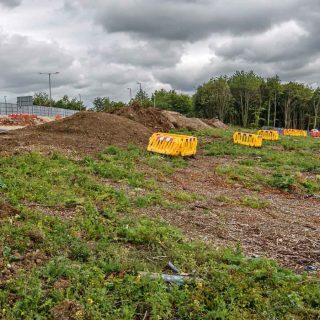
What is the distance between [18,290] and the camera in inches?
166

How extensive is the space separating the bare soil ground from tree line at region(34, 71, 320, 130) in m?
61.8

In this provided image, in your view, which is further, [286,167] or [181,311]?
[286,167]

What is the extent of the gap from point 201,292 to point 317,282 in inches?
57.1

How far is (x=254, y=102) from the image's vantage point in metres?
78.6

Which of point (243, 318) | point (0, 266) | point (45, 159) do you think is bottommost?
point (243, 318)

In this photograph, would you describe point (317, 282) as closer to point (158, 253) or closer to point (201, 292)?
point (201, 292)

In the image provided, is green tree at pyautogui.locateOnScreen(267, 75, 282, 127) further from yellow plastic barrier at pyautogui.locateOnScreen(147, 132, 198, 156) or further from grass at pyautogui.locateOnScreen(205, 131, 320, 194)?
yellow plastic barrier at pyautogui.locateOnScreen(147, 132, 198, 156)

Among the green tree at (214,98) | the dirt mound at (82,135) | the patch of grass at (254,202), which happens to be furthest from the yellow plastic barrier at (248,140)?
the green tree at (214,98)

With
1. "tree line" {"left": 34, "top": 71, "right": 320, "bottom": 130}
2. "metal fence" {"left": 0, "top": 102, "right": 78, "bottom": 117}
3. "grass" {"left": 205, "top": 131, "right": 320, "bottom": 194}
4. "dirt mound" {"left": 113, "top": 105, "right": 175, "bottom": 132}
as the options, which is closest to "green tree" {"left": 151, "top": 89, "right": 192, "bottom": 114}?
"tree line" {"left": 34, "top": 71, "right": 320, "bottom": 130}

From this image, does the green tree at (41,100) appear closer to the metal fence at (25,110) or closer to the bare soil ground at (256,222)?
the metal fence at (25,110)

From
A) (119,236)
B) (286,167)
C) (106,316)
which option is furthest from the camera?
(286,167)

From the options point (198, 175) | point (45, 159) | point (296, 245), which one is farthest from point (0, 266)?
point (198, 175)

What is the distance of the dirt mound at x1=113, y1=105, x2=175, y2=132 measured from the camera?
25016 mm

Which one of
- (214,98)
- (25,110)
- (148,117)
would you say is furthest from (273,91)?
(148,117)
